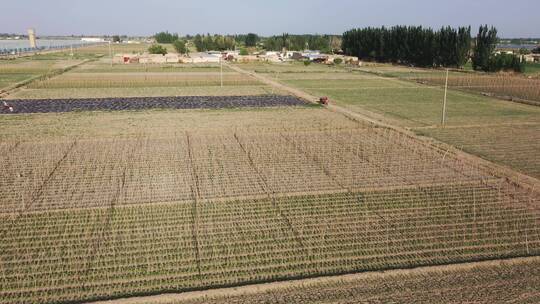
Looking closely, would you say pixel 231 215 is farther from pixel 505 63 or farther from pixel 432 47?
pixel 432 47

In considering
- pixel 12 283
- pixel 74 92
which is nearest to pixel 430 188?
pixel 12 283

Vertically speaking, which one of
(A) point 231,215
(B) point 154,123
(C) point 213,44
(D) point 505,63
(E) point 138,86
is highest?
(C) point 213,44

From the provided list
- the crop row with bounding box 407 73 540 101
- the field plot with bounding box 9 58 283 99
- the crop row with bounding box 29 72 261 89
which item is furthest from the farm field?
the crop row with bounding box 29 72 261 89

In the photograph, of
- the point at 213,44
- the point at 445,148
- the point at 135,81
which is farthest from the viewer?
the point at 213,44

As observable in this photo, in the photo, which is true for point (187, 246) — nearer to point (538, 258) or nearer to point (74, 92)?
point (538, 258)

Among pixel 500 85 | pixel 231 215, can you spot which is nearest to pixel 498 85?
pixel 500 85

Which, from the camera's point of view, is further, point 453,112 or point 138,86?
point 138,86

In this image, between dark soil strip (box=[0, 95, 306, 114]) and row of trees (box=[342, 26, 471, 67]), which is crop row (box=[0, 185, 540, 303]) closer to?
dark soil strip (box=[0, 95, 306, 114])
